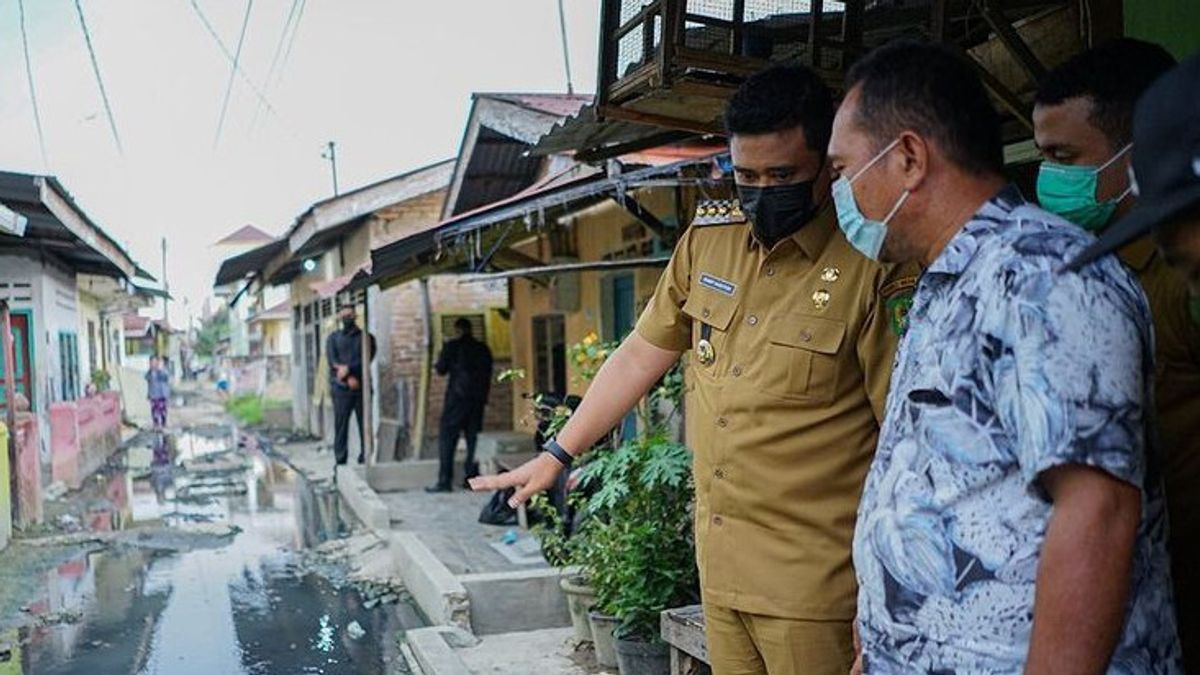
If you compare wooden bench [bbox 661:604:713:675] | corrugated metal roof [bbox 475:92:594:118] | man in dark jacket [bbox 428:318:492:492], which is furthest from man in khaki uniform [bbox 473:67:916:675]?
man in dark jacket [bbox 428:318:492:492]

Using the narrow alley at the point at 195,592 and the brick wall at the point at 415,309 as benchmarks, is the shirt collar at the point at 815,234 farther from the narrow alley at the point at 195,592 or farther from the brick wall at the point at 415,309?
the brick wall at the point at 415,309

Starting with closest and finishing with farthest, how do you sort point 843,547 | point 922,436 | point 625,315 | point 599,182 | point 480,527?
point 922,436, point 843,547, point 599,182, point 480,527, point 625,315

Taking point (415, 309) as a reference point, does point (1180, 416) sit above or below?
below

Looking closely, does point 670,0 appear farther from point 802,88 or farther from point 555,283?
point 555,283

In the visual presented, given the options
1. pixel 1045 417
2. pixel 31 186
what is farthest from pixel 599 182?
pixel 31 186

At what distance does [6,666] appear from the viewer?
5.79 metres

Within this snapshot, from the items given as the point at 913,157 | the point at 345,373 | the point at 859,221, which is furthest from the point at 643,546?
the point at 345,373

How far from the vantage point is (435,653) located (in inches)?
208

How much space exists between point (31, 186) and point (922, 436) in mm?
10183

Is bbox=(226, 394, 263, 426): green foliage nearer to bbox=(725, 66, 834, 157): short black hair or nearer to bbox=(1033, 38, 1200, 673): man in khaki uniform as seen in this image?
bbox=(725, 66, 834, 157): short black hair

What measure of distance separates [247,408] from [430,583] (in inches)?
870

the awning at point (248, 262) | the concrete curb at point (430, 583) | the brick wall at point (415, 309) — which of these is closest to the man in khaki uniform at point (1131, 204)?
the concrete curb at point (430, 583)

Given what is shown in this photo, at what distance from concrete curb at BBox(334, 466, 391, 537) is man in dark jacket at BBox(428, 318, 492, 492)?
821 mm

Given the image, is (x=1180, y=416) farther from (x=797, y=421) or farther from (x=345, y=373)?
(x=345, y=373)
